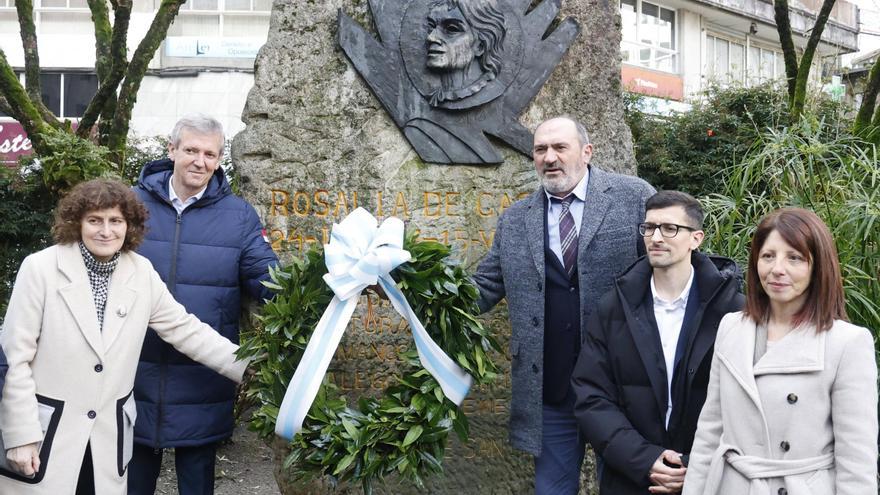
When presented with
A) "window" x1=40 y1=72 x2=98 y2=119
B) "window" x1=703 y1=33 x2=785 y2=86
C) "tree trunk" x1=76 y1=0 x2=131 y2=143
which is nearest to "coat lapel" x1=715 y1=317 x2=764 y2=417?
"tree trunk" x1=76 y1=0 x2=131 y2=143

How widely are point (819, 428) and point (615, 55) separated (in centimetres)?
258

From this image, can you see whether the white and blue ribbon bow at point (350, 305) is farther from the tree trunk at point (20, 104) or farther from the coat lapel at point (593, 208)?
the tree trunk at point (20, 104)

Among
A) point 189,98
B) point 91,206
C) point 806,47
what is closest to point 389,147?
point 91,206

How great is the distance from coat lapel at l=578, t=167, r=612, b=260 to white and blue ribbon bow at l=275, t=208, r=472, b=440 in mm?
700

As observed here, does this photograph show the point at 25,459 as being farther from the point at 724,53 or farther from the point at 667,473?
the point at 724,53

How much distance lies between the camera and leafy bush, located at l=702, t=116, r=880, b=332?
402 cm

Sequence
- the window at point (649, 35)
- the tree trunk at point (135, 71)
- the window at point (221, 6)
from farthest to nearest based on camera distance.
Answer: the window at point (649, 35)
the window at point (221, 6)
the tree trunk at point (135, 71)

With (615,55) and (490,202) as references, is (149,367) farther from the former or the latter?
(615,55)

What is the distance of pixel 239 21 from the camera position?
18.3 m

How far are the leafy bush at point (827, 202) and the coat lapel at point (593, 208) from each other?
136 centimetres

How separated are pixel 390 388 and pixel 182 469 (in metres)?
0.94

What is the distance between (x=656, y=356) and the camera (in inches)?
110

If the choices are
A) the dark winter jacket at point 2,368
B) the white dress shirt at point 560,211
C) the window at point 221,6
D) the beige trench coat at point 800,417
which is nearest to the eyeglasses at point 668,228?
the beige trench coat at point 800,417

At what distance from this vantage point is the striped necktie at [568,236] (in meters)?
3.35
